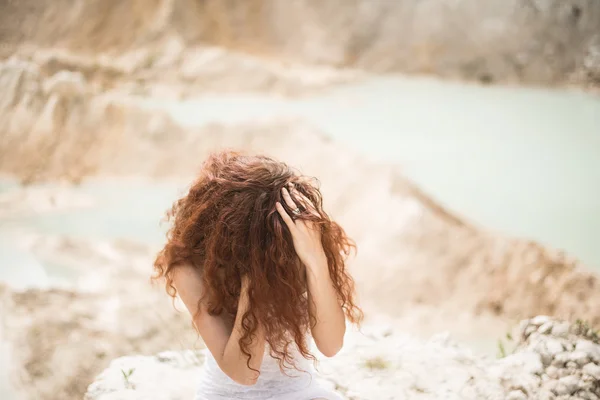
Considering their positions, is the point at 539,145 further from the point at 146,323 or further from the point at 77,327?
the point at 77,327

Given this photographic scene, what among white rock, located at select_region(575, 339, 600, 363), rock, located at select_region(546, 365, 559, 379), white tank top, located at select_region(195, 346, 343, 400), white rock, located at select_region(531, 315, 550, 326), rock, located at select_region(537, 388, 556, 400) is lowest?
rock, located at select_region(537, 388, 556, 400)

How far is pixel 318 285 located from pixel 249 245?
8.8 inches

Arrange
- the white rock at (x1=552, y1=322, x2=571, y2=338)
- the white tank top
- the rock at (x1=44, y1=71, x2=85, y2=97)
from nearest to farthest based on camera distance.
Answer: the white tank top → the white rock at (x1=552, y1=322, x2=571, y2=338) → the rock at (x1=44, y1=71, x2=85, y2=97)

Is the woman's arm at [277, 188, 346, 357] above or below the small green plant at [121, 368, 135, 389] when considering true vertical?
above

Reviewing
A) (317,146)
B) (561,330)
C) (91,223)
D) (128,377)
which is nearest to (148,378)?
(128,377)

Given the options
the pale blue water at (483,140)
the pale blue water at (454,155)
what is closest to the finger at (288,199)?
the pale blue water at (454,155)

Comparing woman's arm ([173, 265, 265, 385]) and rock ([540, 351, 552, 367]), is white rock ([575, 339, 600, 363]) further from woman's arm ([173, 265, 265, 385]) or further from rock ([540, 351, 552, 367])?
woman's arm ([173, 265, 265, 385])

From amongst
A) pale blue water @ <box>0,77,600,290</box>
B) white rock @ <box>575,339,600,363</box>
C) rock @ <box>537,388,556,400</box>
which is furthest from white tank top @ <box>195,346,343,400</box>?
pale blue water @ <box>0,77,600,290</box>

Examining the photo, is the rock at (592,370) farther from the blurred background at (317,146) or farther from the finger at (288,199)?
the blurred background at (317,146)

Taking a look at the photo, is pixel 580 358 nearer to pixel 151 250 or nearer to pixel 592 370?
pixel 592 370

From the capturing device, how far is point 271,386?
161cm

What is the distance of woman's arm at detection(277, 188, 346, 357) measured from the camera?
149 centimetres

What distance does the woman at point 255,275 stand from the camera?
1486 mm

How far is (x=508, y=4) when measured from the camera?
902cm
